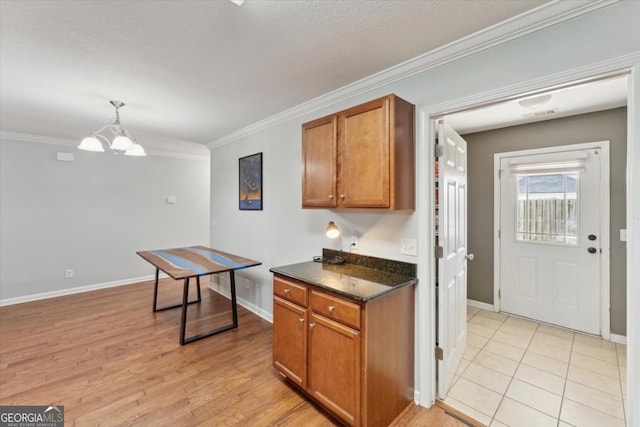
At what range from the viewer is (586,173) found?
9.77 ft

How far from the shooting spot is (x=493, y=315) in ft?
11.6

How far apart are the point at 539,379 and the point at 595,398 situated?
323 mm

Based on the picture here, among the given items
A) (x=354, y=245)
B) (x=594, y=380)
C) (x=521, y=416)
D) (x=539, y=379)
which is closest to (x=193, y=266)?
(x=354, y=245)

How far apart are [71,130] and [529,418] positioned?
18.7 ft

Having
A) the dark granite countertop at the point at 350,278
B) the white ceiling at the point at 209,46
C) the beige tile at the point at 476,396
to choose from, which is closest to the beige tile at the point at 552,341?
the beige tile at the point at 476,396

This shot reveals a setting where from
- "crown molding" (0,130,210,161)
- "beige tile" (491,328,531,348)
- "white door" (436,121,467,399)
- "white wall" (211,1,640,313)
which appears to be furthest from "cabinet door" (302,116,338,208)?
"crown molding" (0,130,210,161)

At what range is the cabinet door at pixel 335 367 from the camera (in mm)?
1641

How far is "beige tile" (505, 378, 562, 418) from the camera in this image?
1943 mm

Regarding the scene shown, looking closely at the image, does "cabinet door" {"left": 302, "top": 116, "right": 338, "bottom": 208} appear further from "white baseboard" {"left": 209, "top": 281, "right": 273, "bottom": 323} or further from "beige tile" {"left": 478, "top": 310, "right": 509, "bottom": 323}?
"beige tile" {"left": 478, "top": 310, "right": 509, "bottom": 323}

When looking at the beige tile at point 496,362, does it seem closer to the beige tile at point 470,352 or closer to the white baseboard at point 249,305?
the beige tile at point 470,352

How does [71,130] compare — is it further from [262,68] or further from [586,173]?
[586,173]

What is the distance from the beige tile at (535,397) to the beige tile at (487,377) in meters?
0.05

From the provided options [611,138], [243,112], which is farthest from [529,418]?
[243,112]

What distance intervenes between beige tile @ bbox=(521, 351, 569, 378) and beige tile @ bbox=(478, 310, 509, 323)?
0.78m
